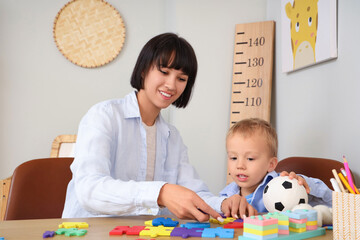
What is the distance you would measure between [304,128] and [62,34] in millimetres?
2135

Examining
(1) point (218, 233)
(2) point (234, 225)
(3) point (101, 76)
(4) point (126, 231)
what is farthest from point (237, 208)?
(3) point (101, 76)

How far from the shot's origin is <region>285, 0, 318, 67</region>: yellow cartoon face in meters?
1.99

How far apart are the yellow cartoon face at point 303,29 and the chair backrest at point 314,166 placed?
558mm

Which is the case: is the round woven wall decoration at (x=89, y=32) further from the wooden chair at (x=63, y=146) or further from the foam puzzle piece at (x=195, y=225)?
the foam puzzle piece at (x=195, y=225)

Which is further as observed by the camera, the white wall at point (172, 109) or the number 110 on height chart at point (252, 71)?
the number 110 on height chart at point (252, 71)

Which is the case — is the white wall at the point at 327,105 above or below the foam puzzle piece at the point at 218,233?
above

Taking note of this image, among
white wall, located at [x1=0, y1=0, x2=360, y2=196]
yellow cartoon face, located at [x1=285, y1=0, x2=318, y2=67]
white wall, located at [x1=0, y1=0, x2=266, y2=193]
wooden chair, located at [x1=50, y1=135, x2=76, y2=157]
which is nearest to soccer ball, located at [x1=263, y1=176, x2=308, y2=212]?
white wall, located at [x1=0, y1=0, x2=360, y2=196]

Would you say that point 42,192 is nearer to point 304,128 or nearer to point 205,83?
point 304,128

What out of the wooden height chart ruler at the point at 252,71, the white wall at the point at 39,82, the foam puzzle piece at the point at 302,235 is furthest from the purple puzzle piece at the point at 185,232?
the white wall at the point at 39,82

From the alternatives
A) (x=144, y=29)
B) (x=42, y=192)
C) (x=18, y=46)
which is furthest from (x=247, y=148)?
(x=18, y=46)

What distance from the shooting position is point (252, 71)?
268cm

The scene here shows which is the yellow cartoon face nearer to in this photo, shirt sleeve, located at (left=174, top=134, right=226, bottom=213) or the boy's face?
the boy's face

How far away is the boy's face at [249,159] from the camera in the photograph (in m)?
1.53

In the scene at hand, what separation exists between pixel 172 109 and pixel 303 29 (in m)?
1.31
